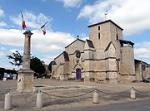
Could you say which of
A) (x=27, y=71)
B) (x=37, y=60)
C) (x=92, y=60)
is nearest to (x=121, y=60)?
(x=92, y=60)

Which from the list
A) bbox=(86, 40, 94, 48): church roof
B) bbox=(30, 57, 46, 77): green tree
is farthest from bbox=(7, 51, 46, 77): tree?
bbox=(86, 40, 94, 48): church roof

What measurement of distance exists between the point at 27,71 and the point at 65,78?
121 ft

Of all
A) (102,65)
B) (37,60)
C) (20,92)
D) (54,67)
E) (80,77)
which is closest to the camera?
(20,92)

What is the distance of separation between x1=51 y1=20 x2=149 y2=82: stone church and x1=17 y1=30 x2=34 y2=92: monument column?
29.2m

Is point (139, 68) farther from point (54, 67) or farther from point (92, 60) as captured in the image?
point (54, 67)

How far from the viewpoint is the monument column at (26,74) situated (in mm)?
20703

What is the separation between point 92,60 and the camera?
5106 centimetres

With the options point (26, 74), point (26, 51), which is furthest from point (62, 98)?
point (26, 51)

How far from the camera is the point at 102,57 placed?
51.0 meters

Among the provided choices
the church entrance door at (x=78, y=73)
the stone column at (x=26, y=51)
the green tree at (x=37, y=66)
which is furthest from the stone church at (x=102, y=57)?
the stone column at (x=26, y=51)

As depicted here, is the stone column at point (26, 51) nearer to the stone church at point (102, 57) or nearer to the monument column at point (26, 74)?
the monument column at point (26, 74)

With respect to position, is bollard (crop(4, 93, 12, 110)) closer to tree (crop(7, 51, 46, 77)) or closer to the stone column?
the stone column

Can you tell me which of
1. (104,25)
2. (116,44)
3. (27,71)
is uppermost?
(104,25)

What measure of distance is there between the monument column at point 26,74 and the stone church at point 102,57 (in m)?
29.2
